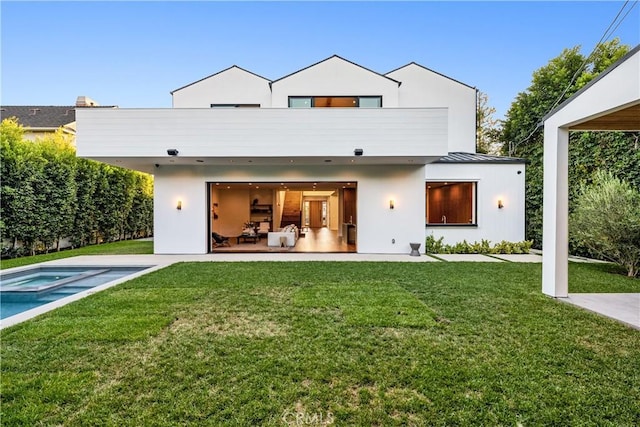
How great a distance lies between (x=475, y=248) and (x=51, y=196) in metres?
14.4

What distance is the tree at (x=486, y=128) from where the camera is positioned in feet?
95.0

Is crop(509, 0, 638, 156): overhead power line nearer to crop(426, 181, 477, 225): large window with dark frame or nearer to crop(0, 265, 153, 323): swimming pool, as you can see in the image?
crop(426, 181, 477, 225): large window with dark frame

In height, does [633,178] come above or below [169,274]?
→ above

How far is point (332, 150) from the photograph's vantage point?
9.46m

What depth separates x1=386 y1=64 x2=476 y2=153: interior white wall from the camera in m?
14.4

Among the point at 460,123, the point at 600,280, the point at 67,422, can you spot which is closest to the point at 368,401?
the point at 67,422

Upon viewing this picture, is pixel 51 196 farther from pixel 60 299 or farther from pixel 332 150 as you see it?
pixel 332 150

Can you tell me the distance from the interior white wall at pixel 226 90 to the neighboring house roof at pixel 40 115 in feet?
42.3

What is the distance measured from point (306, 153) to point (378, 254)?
4125 millimetres

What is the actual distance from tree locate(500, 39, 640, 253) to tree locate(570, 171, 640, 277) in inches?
65.8

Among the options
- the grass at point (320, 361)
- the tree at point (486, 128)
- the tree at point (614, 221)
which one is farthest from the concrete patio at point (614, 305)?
the tree at point (486, 128)

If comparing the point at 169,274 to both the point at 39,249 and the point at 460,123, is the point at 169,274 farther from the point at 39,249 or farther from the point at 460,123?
the point at 460,123

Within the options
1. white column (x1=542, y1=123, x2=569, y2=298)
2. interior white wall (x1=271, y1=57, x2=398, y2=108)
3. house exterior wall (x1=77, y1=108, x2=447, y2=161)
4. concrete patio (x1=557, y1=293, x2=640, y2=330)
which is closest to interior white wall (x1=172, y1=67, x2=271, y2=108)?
interior white wall (x1=271, y1=57, x2=398, y2=108)

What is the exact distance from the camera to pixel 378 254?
10789 millimetres
